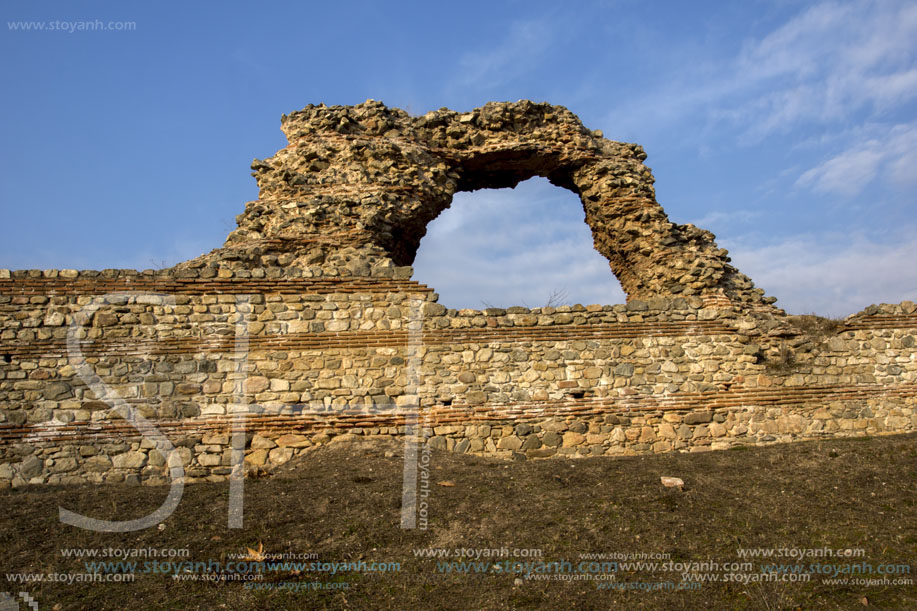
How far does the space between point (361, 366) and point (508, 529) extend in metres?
3.52

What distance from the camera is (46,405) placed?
25.3ft

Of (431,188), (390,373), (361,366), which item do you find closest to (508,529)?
(390,373)

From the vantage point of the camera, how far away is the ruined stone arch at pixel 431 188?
9.53 metres

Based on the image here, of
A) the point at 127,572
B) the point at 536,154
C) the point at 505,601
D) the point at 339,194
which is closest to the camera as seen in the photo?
the point at 505,601

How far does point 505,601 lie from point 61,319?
6.92 meters

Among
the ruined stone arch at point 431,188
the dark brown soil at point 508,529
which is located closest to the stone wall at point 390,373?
the dark brown soil at point 508,529

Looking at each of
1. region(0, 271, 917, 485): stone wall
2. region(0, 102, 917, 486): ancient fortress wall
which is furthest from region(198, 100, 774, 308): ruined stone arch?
region(0, 271, 917, 485): stone wall

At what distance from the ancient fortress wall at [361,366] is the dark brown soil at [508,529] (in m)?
0.68

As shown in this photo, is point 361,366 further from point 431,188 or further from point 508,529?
point 431,188

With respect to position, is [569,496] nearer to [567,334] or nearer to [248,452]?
[567,334]

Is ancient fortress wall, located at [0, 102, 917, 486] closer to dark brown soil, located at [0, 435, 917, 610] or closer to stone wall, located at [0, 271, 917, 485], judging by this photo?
stone wall, located at [0, 271, 917, 485]

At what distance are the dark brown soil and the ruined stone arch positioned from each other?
3.12 meters

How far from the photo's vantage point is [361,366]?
326 inches

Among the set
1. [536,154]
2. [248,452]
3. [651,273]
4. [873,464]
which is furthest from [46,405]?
[873,464]
